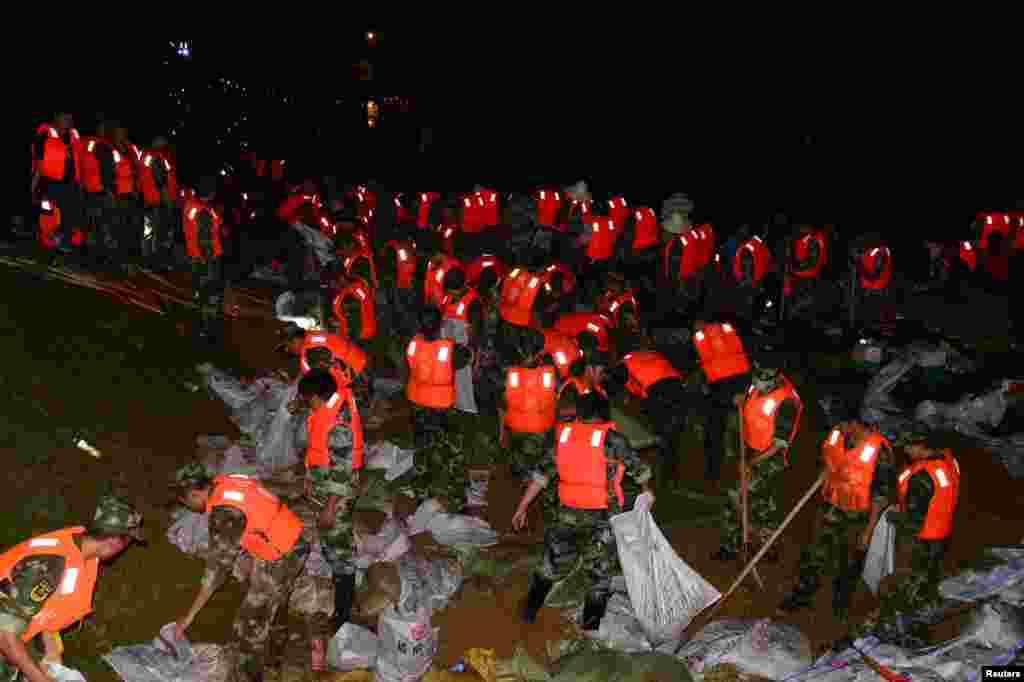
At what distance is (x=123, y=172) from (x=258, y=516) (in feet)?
20.5

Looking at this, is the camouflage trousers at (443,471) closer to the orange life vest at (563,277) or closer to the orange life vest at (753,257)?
the orange life vest at (563,277)

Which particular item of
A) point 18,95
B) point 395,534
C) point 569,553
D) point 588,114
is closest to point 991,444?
point 569,553

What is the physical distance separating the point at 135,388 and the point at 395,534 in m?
2.89

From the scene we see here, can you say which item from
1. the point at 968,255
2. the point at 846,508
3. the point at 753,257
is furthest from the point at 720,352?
the point at 968,255

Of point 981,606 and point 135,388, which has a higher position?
point 135,388

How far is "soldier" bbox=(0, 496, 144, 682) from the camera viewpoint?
11.8 feet

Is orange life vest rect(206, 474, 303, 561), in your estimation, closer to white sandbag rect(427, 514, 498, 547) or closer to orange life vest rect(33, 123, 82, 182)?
white sandbag rect(427, 514, 498, 547)

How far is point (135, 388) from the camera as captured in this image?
7.53 m

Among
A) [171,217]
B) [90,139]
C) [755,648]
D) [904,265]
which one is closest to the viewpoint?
[755,648]

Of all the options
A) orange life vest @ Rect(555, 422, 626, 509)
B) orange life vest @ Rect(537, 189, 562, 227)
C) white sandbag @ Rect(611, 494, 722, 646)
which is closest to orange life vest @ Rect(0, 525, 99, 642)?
orange life vest @ Rect(555, 422, 626, 509)

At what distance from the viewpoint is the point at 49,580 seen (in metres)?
3.67

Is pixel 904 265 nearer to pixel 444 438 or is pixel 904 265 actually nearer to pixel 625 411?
A: pixel 625 411

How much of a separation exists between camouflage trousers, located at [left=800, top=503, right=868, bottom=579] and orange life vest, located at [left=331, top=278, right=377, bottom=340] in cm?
451

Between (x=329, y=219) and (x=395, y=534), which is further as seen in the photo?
(x=329, y=219)
